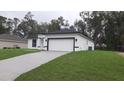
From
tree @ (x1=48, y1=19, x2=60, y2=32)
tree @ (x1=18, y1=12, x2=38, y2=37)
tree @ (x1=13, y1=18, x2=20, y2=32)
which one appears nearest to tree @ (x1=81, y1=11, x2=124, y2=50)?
tree @ (x1=48, y1=19, x2=60, y2=32)

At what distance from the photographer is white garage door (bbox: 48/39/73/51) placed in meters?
30.7

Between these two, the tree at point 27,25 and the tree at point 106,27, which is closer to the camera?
the tree at point 106,27

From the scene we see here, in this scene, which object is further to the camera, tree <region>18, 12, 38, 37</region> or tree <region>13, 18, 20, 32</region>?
tree <region>13, 18, 20, 32</region>

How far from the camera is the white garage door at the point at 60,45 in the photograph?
30.7 metres

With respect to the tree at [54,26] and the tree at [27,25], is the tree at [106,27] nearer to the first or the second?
the tree at [54,26]

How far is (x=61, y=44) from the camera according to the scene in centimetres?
3138

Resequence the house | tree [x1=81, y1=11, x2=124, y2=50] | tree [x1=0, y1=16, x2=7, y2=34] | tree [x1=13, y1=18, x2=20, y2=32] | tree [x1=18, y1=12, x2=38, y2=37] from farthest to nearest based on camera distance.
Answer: tree [x1=13, y1=18, x2=20, y2=32] → tree [x1=18, y1=12, x2=38, y2=37] → tree [x1=0, y1=16, x2=7, y2=34] → tree [x1=81, y1=11, x2=124, y2=50] → the house

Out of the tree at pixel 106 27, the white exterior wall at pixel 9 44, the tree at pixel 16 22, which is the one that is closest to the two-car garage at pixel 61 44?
the tree at pixel 106 27

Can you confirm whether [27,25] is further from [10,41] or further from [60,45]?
[60,45]

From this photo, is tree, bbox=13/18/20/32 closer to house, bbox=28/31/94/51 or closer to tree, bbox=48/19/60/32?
tree, bbox=48/19/60/32

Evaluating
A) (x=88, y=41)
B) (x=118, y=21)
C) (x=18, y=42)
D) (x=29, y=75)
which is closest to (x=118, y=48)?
(x=118, y=21)

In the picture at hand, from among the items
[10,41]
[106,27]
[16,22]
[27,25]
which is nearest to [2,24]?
[27,25]

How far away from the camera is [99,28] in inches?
2014
